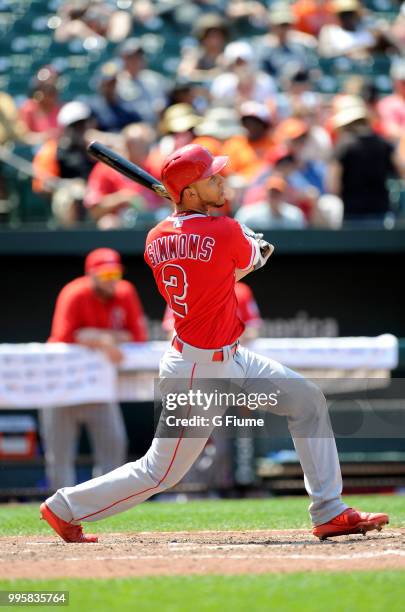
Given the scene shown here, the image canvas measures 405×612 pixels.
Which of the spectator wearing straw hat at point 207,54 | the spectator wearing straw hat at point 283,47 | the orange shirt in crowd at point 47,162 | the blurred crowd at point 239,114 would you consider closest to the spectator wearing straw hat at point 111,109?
A: the blurred crowd at point 239,114

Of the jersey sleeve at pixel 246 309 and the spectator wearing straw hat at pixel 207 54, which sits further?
the spectator wearing straw hat at pixel 207 54

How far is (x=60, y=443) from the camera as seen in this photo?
9.48 metres

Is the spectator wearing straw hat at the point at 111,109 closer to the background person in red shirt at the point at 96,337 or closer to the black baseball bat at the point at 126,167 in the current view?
the background person in red shirt at the point at 96,337

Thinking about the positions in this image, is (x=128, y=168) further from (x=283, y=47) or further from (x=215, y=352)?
(x=283, y=47)

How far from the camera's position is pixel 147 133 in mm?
11500

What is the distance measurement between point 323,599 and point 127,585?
761mm

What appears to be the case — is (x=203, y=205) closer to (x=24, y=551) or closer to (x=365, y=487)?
(x=24, y=551)

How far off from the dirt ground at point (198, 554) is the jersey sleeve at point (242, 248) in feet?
4.15

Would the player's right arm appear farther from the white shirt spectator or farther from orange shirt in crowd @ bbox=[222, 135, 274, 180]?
orange shirt in crowd @ bbox=[222, 135, 274, 180]

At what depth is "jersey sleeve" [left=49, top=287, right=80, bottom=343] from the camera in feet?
31.9

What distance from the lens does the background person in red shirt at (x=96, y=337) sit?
9.55 m

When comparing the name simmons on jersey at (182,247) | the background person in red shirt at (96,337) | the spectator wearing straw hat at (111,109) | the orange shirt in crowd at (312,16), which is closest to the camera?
the name simmons on jersey at (182,247)

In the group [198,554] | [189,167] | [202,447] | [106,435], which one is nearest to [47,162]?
[106,435]

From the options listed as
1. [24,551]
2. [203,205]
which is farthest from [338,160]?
[24,551]
